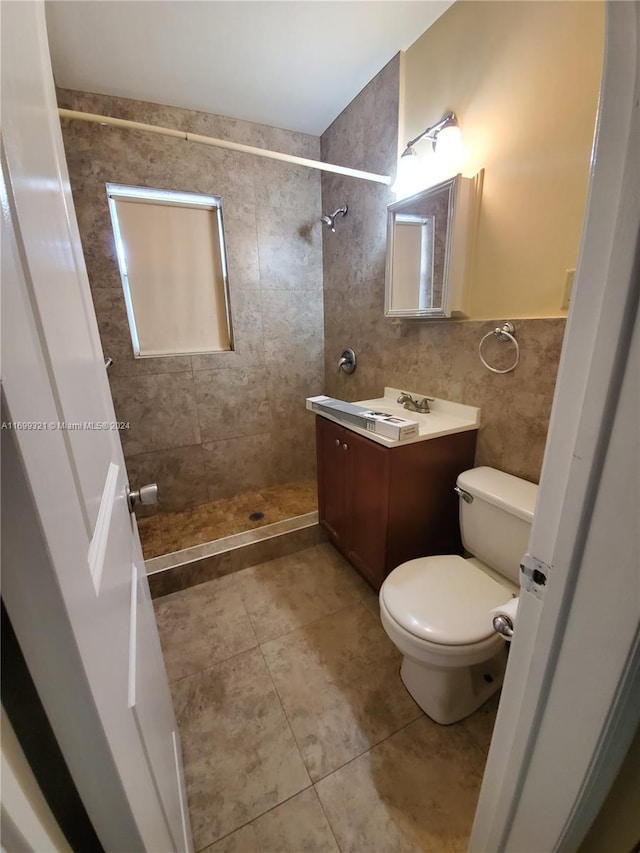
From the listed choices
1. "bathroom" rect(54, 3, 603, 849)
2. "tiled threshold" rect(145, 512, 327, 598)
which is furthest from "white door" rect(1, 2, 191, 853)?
"tiled threshold" rect(145, 512, 327, 598)

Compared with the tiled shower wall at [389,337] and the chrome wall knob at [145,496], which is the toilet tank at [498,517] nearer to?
the tiled shower wall at [389,337]

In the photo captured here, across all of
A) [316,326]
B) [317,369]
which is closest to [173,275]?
[316,326]

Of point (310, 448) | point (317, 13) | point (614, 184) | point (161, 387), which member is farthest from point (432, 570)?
point (317, 13)

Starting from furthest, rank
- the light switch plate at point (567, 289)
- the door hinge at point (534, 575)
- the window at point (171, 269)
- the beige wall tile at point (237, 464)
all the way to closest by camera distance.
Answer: the beige wall tile at point (237, 464)
the window at point (171, 269)
the light switch plate at point (567, 289)
the door hinge at point (534, 575)

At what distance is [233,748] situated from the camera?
44.3 inches

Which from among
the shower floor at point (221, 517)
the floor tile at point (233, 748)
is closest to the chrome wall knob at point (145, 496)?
the floor tile at point (233, 748)

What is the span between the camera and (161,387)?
2.19 metres

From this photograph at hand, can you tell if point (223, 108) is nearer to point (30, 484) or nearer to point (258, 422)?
point (258, 422)

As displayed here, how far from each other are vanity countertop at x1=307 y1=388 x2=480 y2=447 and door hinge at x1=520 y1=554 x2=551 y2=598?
2.62 ft

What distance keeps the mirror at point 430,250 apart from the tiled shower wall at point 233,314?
878 millimetres

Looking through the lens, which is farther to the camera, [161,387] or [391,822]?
[161,387]

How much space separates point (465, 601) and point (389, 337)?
1.32m

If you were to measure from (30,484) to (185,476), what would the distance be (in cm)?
223

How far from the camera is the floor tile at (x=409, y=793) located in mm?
922
